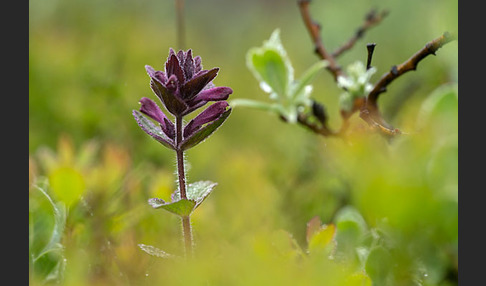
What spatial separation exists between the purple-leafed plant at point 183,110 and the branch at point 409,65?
29 centimetres

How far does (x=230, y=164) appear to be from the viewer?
1.40 meters

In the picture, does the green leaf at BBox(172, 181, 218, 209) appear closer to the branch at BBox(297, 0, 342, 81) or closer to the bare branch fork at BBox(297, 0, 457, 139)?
the bare branch fork at BBox(297, 0, 457, 139)

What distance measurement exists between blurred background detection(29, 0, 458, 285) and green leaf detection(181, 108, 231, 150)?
0.40 feet

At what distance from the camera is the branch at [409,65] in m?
0.73

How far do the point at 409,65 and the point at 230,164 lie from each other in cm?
67

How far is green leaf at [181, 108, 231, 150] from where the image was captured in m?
0.63

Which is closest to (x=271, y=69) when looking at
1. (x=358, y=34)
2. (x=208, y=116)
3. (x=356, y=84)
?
Answer: (x=356, y=84)

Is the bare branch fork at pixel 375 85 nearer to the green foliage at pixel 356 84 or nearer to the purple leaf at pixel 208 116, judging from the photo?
the green foliage at pixel 356 84

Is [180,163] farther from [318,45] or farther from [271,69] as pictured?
[318,45]

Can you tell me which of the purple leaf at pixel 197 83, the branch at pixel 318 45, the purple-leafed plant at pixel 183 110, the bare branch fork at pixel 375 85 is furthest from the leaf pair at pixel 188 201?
the branch at pixel 318 45

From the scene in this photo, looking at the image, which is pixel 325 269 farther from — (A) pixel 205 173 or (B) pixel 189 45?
(B) pixel 189 45

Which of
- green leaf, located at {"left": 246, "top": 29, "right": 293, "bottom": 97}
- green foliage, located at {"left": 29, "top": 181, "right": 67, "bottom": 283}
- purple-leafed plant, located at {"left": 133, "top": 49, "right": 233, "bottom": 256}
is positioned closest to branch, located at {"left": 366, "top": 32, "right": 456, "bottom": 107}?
green leaf, located at {"left": 246, "top": 29, "right": 293, "bottom": 97}

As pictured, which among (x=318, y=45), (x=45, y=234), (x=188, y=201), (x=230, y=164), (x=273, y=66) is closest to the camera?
(x=188, y=201)
